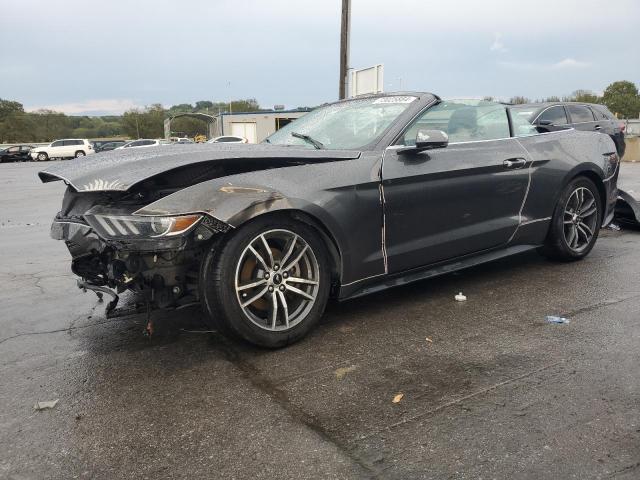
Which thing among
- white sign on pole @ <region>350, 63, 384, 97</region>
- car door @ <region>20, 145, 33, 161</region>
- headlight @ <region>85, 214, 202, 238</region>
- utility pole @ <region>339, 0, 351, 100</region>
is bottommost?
car door @ <region>20, 145, 33, 161</region>

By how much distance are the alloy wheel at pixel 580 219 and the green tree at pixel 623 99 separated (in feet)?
292

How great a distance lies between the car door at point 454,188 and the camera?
382cm

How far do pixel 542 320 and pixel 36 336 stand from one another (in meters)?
3.52

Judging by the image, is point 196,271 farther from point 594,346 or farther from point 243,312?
point 594,346

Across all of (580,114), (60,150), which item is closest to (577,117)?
(580,114)

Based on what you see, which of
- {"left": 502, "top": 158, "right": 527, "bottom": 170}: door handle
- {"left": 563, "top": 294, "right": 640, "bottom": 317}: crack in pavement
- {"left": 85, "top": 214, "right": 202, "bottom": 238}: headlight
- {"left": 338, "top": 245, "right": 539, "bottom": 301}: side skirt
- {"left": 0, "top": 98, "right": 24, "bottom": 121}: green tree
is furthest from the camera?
{"left": 0, "top": 98, "right": 24, "bottom": 121}: green tree

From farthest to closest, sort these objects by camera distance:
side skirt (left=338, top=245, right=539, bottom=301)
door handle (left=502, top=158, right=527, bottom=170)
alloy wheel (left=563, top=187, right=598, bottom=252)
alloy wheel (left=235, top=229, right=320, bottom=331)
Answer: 1. alloy wheel (left=563, top=187, right=598, bottom=252)
2. door handle (left=502, top=158, right=527, bottom=170)
3. side skirt (left=338, top=245, right=539, bottom=301)
4. alloy wheel (left=235, top=229, right=320, bottom=331)

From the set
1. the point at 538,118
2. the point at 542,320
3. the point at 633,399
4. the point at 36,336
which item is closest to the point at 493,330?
the point at 542,320

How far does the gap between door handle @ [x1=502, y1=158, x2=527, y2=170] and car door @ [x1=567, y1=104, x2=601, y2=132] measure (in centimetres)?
922

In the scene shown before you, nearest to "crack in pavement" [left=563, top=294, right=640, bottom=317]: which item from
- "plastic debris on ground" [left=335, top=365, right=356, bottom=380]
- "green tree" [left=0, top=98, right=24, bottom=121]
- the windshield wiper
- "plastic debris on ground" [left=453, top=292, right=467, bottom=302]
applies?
"plastic debris on ground" [left=453, top=292, right=467, bottom=302]

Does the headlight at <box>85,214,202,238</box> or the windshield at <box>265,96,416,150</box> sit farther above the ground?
the windshield at <box>265,96,416,150</box>

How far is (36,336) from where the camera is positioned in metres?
3.82

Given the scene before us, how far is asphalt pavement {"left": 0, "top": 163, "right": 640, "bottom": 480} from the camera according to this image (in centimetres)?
224

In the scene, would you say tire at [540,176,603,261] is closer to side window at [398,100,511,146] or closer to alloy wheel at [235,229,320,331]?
side window at [398,100,511,146]
